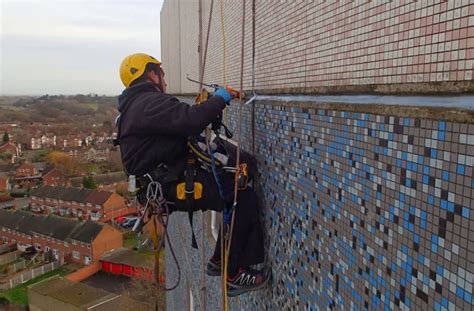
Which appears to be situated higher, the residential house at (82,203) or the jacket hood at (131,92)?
the jacket hood at (131,92)

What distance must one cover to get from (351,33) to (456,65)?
25.1 inches

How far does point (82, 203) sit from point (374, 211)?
44.3 metres

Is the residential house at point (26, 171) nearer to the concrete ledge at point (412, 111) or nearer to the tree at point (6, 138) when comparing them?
the tree at point (6, 138)

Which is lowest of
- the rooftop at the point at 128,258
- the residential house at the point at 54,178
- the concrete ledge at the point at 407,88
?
the rooftop at the point at 128,258

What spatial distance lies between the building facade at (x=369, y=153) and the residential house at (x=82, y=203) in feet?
134

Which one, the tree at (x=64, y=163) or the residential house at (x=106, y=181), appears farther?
the tree at (x=64, y=163)

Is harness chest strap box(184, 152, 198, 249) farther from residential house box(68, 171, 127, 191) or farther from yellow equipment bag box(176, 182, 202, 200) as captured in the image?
residential house box(68, 171, 127, 191)

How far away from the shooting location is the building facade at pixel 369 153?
113 cm

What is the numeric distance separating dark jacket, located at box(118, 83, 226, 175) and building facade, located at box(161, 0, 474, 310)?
448 millimetres

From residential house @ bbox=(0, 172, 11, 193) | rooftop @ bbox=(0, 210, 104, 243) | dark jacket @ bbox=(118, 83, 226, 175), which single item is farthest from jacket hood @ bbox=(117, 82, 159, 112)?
residential house @ bbox=(0, 172, 11, 193)


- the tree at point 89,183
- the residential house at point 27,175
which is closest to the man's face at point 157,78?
the tree at point 89,183

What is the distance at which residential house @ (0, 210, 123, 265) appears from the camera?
111 feet

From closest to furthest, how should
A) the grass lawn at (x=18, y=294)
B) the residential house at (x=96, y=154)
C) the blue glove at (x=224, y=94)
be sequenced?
1. the blue glove at (x=224, y=94)
2. the grass lawn at (x=18, y=294)
3. the residential house at (x=96, y=154)

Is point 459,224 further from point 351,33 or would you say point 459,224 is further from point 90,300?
point 90,300
